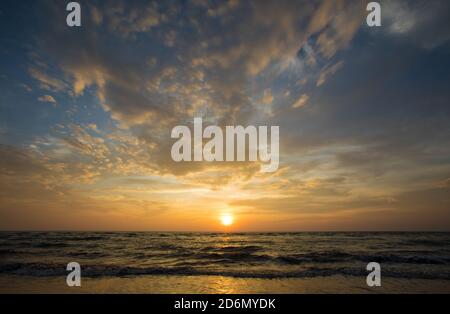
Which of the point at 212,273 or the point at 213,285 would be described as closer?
the point at 213,285

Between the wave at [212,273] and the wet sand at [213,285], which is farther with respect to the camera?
the wave at [212,273]

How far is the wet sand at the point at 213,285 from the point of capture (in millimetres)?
11227

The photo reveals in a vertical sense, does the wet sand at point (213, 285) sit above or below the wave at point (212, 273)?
above

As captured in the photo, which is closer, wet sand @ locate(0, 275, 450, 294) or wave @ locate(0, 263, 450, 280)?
wet sand @ locate(0, 275, 450, 294)

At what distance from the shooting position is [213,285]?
12.6 m

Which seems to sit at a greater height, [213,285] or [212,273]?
[213,285]

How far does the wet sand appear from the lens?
11.2 meters

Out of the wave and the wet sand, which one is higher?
the wet sand
